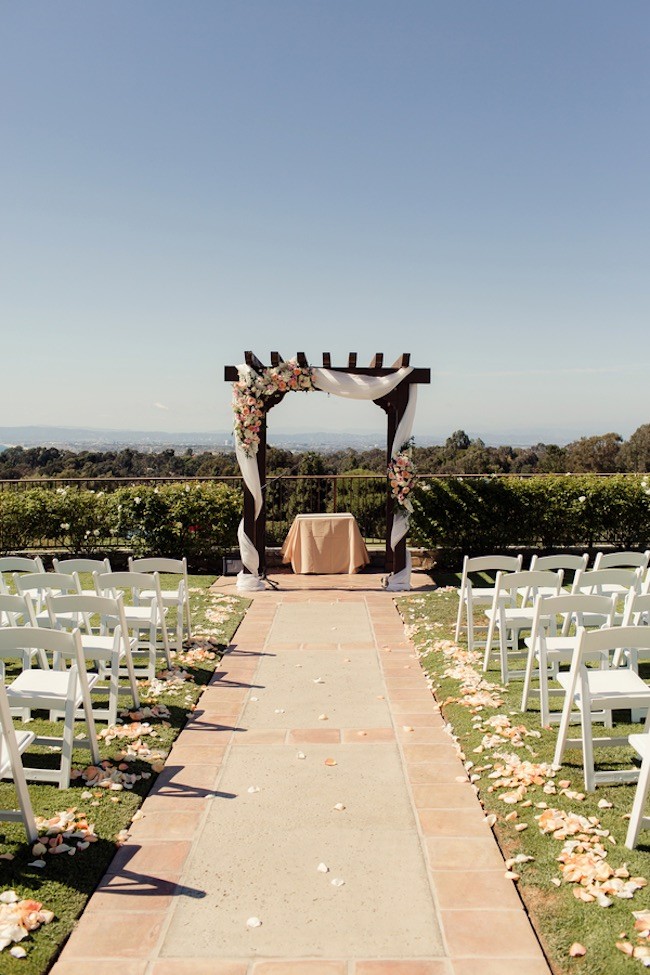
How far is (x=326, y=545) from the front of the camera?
10023 millimetres

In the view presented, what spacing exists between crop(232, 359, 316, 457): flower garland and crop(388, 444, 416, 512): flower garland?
4.96 ft

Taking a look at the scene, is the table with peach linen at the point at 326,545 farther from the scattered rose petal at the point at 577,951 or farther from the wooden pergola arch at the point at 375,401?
the scattered rose petal at the point at 577,951

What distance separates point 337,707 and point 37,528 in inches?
288

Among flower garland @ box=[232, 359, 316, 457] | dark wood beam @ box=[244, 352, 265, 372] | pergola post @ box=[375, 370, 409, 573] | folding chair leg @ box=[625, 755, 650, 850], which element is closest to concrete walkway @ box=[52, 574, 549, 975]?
folding chair leg @ box=[625, 755, 650, 850]

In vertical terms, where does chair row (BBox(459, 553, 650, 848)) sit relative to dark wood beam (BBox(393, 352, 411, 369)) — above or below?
below

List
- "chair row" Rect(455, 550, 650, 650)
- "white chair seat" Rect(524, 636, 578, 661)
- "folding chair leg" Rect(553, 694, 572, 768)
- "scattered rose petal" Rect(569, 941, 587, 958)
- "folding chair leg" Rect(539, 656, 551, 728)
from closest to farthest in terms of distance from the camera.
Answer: "scattered rose petal" Rect(569, 941, 587, 958)
"folding chair leg" Rect(553, 694, 572, 768)
"folding chair leg" Rect(539, 656, 551, 728)
"white chair seat" Rect(524, 636, 578, 661)
"chair row" Rect(455, 550, 650, 650)

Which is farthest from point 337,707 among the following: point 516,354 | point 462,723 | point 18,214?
point 516,354

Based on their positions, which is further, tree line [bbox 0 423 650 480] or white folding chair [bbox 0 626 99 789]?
tree line [bbox 0 423 650 480]

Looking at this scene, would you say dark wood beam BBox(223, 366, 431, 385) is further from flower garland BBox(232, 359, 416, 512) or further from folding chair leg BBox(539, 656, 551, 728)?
folding chair leg BBox(539, 656, 551, 728)

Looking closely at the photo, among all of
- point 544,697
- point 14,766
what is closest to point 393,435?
point 544,697

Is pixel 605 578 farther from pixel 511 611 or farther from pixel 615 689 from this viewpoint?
pixel 615 689

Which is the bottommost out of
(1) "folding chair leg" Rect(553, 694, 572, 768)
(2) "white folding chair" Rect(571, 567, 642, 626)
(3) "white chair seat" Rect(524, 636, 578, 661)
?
(1) "folding chair leg" Rect(553, 694, 572, 768)

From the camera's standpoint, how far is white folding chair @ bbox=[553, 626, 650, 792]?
334cm

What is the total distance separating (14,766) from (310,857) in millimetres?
1322
